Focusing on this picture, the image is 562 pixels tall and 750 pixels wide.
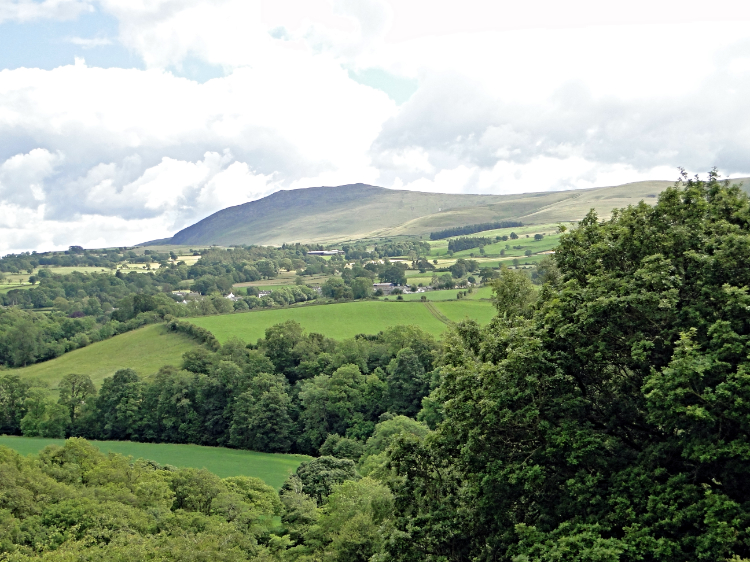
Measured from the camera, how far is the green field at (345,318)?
4345 inches

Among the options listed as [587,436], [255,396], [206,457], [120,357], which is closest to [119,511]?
[587,436]

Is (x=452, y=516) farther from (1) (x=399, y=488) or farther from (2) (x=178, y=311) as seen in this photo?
(2) (x=178, y=311)

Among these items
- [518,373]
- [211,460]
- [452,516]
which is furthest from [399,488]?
[211,460]

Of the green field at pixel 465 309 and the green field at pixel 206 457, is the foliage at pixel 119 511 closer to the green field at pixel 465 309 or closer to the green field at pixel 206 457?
the green field at pixel 206 457

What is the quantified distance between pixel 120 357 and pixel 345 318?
1625 inches

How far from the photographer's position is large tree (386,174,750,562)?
1692 centimetres

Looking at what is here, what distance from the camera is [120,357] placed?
113m

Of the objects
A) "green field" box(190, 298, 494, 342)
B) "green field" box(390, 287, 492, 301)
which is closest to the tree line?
"green field" box(190, 298, 494, 342)

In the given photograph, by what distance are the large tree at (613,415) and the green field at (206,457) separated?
45911mm

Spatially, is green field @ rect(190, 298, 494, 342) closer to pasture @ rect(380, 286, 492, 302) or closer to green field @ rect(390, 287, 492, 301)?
pasture @ rect(380, 286, 492, 302)

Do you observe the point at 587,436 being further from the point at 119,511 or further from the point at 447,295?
the point at 447,295

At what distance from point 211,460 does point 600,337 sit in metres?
65.2

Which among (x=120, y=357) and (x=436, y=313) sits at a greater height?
(x=436, y=313)

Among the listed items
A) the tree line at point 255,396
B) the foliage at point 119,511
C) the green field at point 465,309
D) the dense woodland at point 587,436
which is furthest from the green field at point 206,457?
the green field at point 465,309
